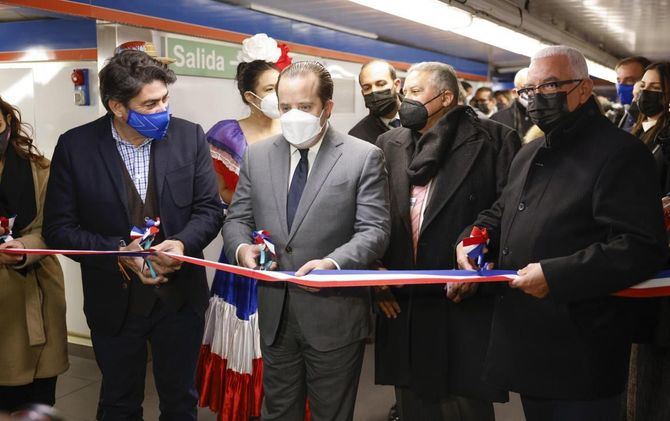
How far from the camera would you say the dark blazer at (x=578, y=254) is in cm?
221

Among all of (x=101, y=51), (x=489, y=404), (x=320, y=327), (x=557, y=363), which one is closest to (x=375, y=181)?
(x=320, y=327)

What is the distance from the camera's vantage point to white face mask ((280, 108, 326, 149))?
101 inches

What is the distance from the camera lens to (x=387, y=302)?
314cm

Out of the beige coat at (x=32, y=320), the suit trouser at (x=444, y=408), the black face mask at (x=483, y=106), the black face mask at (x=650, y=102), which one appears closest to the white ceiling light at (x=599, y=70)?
the black face mask at (x=483, y=106)

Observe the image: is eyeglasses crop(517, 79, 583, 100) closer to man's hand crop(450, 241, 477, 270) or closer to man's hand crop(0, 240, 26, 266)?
man's hand crop(450, 241, 477, 270)

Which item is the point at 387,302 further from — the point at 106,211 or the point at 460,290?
the point at 106,211

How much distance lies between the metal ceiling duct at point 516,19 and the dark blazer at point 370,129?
1758 millimetres

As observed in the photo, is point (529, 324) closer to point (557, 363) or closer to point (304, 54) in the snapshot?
point (557, 363)

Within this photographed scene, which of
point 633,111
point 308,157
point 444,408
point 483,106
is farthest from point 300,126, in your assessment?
point 483,106

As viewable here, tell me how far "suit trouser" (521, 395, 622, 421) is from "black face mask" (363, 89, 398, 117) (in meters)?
2.84

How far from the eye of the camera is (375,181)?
103 inches

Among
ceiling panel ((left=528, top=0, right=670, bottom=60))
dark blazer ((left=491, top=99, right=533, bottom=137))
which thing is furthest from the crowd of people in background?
ceiling panel ((left=528, top=0, right=670, bottom=60))

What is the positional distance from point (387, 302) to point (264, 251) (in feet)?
2.82

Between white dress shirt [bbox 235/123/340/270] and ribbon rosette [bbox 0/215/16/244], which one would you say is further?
ribbon rosette [bbox 0/215/16/244]
